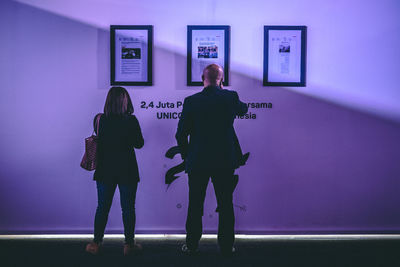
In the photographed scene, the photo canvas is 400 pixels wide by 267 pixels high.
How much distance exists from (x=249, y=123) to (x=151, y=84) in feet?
3.33

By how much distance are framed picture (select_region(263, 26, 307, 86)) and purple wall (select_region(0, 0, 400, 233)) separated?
0.08 meters

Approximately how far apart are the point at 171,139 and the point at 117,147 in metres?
0.79

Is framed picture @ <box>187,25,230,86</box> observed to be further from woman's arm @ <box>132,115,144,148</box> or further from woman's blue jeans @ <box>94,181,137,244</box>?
woman's blue jeans @ <box>94,181,137,244</box>

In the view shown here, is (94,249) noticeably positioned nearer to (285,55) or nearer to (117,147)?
(117,147)

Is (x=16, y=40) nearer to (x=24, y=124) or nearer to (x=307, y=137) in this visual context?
(x=24, y=124)

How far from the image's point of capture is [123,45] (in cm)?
334

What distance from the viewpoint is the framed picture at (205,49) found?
10.9ft

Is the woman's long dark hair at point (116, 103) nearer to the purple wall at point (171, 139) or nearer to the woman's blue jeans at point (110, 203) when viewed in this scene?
the woman's blue jeans at point (110, 203)

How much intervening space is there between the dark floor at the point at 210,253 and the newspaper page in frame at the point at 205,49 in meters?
1.59

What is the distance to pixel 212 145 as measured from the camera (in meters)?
2.61

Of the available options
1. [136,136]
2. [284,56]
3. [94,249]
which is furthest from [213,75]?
[94,249]

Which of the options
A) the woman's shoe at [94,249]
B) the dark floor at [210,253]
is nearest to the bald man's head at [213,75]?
the dark floor at [210,253]

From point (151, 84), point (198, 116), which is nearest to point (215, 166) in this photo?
point (198, 116)

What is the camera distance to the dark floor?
266 centimetres
